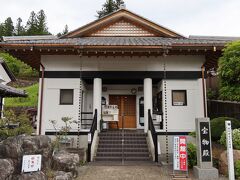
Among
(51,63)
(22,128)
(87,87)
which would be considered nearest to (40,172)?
(22,128)

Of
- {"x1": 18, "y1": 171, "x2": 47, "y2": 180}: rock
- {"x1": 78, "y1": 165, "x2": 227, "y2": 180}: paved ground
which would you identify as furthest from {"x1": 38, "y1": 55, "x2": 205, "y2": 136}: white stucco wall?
{"x1": 18, "y1": 171, "x2": 47, "y2": 180}: rock

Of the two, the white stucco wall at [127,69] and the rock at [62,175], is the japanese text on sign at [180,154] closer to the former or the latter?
the rock at [62,175]

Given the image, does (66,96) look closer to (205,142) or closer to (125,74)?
(125,74)

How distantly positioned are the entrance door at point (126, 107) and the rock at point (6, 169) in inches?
368

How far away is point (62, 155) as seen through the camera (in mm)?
7691

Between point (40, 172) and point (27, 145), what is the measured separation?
883mm

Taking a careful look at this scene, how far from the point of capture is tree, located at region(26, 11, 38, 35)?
5942 cm

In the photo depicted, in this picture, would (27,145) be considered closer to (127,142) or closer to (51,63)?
(127,142)

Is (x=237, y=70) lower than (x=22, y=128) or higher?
higher

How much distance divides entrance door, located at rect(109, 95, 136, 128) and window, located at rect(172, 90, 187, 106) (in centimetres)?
372

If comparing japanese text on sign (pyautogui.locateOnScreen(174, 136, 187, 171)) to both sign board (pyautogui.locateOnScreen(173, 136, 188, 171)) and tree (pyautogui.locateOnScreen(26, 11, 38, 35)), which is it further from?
tree (pyautogui.locateOnScreen(26, 11, 38, 35))

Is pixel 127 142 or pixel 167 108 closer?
pixel 127 142

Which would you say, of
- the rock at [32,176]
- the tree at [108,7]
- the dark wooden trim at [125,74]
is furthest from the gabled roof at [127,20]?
the tree at [108,7]

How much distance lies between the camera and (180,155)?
7.80 m
